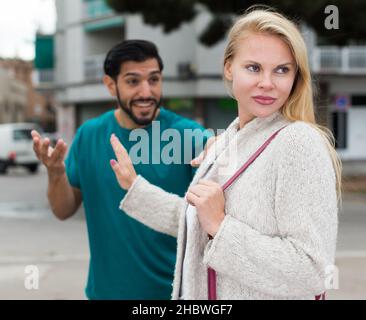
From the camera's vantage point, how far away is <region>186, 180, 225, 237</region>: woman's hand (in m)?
1.36

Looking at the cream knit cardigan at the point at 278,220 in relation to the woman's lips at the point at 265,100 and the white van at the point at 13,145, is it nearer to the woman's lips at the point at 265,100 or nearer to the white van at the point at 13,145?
the woman's lips at the point at 265,100

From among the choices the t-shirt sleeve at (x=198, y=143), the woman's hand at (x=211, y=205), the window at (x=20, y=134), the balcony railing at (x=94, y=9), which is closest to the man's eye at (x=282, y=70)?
the woman's hand at (x=211, y=205)

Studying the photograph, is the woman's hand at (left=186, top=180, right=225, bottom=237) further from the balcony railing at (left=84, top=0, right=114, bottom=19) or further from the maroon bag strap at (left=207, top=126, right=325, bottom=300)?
the balcony railing at (left=84, top=0, right=114, bottom=19)

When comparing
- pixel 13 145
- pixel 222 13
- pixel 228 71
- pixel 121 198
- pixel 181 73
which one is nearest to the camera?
pixel 228 71

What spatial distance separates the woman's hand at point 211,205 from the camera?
1358mm

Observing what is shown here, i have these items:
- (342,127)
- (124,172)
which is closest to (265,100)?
(124,172)

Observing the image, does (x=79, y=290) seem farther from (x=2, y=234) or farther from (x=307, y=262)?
(x=307, y=262)

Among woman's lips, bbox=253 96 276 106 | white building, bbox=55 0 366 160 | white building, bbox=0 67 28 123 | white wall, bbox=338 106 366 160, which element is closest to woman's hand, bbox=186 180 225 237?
woman's lips, bbox=253 96 276 106

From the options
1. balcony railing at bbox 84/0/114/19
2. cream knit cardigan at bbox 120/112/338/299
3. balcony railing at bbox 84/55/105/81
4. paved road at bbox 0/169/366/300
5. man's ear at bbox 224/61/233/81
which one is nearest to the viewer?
cream knit cardigan at bbox 120/112/338/299

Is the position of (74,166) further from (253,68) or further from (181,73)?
(181,73)

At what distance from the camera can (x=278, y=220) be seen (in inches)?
50.8

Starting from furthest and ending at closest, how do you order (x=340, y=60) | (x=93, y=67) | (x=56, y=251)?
(x=93, y=67), (x=340, y=60), (x=56, y=251)

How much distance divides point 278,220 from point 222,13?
1378 cm

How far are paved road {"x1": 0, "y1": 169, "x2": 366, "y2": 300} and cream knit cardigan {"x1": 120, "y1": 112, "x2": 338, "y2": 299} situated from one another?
12.3 feet
